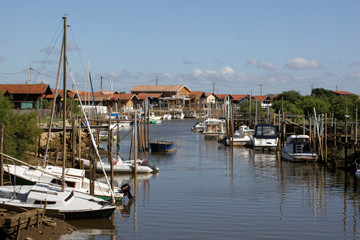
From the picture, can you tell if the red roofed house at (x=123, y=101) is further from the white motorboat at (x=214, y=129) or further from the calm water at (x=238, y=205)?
the calm water at (x=238, y=205)

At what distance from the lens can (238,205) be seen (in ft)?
86.0

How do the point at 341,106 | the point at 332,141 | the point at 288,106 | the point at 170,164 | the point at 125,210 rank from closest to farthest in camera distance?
1. the point at 125,210
2. the point at 170,164
3. the point at 332,141
4. the point at 341,106
5. the point at 288,106

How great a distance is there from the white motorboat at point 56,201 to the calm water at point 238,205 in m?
0.50

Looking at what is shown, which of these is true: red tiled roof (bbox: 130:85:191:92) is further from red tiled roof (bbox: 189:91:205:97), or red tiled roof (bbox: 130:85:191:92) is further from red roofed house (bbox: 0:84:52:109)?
red roofed house (bbox: 0:84:52:109)

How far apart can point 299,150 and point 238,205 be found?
19.2 meters

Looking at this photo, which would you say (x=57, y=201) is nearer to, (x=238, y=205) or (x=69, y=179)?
(x=69, y=179)

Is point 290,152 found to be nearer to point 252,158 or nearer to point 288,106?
point 252,158

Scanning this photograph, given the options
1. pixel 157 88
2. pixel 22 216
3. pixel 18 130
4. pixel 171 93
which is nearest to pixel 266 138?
pixel 18 130

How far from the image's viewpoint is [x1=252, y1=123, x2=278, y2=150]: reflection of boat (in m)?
53.0

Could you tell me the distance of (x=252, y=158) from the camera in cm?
4744

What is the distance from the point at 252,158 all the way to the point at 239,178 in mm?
12253

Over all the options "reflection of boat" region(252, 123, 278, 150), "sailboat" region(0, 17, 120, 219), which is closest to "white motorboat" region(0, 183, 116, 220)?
"sailboat" region(0, 17, 120, 219)

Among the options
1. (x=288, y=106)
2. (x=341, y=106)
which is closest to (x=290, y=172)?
(x=341, y=106)

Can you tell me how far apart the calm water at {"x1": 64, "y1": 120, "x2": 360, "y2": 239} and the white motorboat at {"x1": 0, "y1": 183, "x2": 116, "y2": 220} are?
0.50 m
